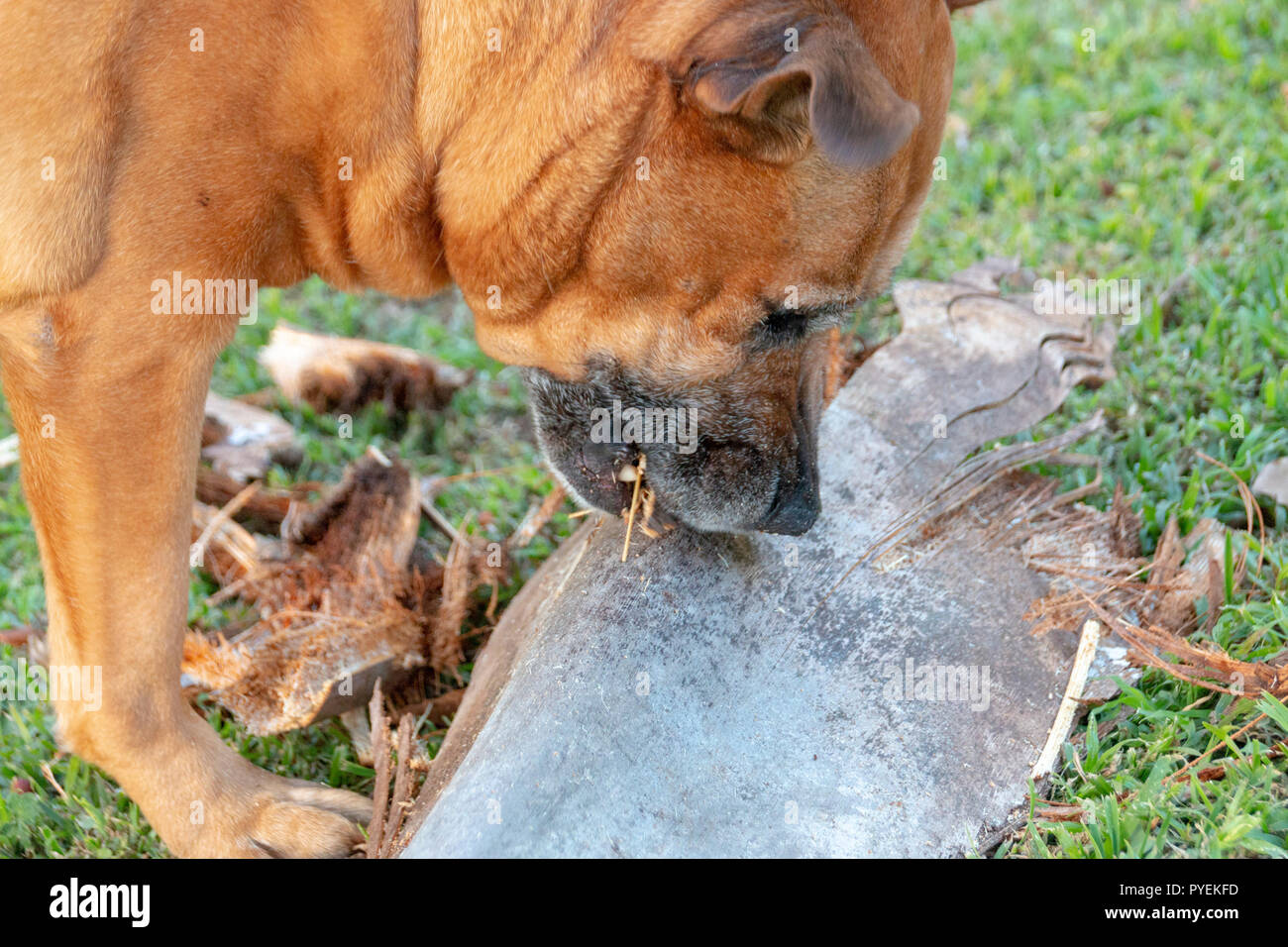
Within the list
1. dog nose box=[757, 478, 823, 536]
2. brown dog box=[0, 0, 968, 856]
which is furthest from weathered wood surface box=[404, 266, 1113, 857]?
brown dog box=[0, 0, 968, 856]

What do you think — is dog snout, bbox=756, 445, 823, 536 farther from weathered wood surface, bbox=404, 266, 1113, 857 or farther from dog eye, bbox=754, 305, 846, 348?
dog eye, bbox=754, 305, 846, 348

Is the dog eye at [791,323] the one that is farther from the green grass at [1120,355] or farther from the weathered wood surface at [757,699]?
the green grass at [1120,355]

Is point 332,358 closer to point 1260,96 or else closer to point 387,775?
point 387,775

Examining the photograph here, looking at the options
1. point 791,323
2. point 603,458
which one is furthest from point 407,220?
point 791,323

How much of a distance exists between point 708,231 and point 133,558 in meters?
1.55

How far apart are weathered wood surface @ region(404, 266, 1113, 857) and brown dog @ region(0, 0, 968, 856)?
0.21 m

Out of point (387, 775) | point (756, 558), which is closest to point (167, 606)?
point (387, 775)

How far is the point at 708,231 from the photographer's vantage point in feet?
8.22

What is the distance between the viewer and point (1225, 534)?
9.98ft

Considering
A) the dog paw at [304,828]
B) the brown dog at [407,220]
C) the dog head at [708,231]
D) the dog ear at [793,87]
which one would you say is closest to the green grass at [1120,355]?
the dog paw at [304,828]

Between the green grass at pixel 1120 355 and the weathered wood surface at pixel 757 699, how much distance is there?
255mm

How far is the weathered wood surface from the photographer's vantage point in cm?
227

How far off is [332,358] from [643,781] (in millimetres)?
2795

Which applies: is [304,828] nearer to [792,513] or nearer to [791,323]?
[792,513]
